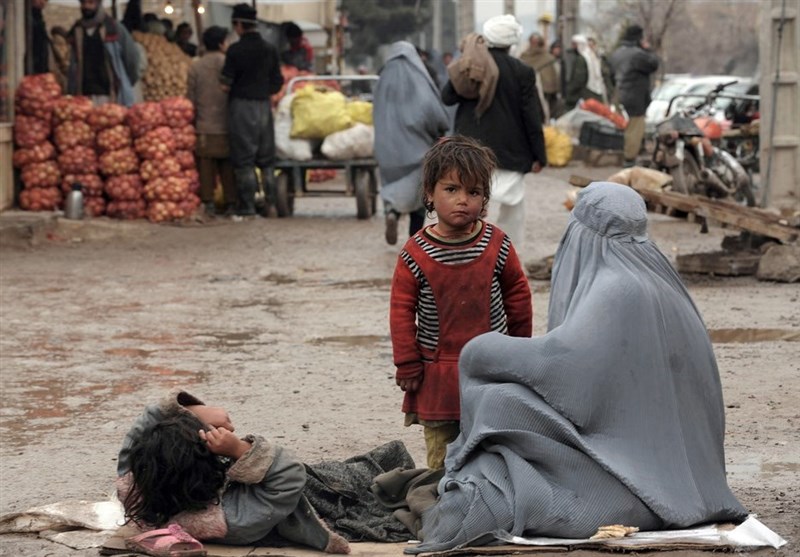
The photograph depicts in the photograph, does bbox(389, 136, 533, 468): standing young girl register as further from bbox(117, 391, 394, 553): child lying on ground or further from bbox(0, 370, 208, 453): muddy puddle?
bbox(0, 370, 208, 453): muddy puddle

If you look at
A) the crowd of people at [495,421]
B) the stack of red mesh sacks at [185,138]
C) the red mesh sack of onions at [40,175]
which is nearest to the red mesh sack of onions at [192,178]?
the stack of red mesh sacks at [185,138]

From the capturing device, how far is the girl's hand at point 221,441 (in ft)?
15.1

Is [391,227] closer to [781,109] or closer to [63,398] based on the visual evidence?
[781,109]

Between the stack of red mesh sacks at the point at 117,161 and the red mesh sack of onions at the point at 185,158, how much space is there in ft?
1.32

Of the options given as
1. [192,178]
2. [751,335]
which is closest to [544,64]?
[192,178]

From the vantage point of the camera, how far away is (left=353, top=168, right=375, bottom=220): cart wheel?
1608 cm

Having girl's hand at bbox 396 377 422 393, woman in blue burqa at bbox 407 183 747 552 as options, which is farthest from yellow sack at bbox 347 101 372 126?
woman in blue burqa at bbox 407 183 747 552

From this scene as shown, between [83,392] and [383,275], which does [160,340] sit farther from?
[383,275]

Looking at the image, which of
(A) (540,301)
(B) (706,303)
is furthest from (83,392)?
(B) (706,303)

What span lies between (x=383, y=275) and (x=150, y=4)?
41.2ft

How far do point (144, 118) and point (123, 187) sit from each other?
2.23 ft

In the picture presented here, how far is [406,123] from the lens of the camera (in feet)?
41.5

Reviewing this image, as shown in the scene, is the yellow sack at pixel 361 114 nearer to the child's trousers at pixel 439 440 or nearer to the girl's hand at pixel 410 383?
the child's trousers at pixel 439 440

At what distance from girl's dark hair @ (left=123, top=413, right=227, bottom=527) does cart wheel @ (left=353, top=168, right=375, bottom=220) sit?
37.5ft
